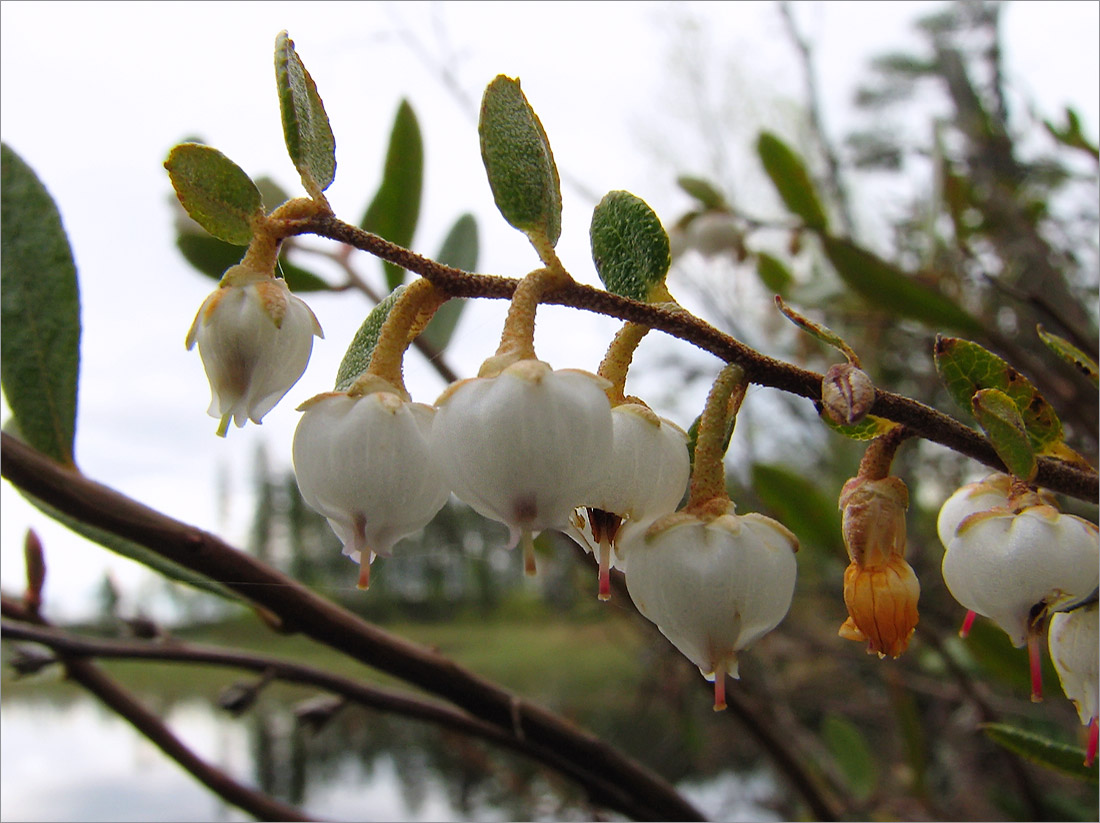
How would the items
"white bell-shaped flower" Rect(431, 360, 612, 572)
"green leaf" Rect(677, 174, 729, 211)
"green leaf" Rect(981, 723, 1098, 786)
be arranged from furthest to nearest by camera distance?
"green leaf" Rect(677, 174, 729, 211) < "green leaf" Rect(981, 723, 1098, 786) < "white bell-shaped flower" Rect(431, 360, 612, 572)

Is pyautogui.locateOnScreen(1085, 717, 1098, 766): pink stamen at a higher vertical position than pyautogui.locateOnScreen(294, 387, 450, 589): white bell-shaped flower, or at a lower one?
lower

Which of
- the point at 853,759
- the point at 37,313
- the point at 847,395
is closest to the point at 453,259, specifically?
the point at 37,313

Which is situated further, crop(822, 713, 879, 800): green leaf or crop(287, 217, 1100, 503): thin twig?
crop(822, 713, 879, 800): green leaf

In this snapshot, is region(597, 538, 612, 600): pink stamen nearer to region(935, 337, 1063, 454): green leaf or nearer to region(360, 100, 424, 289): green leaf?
region(935, 337, 1063, 454): green leaf

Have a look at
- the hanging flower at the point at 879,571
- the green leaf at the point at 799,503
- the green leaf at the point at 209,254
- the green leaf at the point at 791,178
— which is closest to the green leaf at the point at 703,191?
the green leaf at the point at 791,178

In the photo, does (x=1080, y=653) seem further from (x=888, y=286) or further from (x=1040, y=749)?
(x=888, y=286)

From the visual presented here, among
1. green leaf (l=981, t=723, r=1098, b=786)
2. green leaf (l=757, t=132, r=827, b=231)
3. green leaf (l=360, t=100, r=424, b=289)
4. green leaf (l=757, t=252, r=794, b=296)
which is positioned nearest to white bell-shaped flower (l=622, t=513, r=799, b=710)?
green leaf (l=981, t=723, r=1098, b=786)

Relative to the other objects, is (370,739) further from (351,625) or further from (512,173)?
(512,173)
